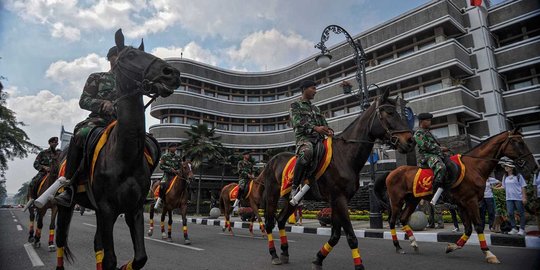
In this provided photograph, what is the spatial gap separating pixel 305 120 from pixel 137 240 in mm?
3377

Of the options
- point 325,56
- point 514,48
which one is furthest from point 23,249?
point 514,48

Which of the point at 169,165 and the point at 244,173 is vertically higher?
the point at 169,165

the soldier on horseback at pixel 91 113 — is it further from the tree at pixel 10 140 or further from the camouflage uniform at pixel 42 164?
the tree at pixel 10 140

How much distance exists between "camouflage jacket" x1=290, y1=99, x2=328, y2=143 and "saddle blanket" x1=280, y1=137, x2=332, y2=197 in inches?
12.8

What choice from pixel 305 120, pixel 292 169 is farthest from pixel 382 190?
pixel 305 120

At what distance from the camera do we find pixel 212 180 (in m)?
39.8

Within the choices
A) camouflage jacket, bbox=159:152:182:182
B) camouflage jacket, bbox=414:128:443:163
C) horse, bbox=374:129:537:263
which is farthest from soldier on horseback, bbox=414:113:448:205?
camouflage jacket, bbox=159:152:182:182

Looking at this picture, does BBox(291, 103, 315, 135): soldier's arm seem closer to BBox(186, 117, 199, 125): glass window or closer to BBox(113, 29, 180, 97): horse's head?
BBox(113, 29, 180, 97): horse's head

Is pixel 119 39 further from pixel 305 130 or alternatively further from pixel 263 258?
pixel 263 258

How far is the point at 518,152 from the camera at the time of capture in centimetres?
668

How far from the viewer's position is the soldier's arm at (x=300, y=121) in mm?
5500

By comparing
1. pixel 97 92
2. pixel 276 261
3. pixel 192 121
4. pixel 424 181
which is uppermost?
pixel 192 121

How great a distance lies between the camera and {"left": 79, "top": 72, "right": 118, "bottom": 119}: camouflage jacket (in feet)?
13.6

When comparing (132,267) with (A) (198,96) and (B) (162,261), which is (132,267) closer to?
(B) (162,261)
